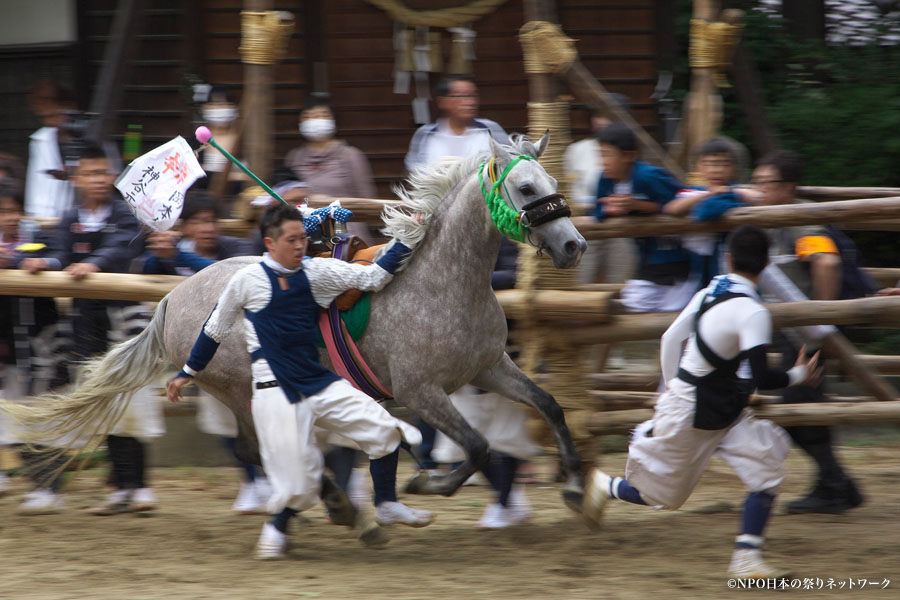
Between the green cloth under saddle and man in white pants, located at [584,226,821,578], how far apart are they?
1391 mm

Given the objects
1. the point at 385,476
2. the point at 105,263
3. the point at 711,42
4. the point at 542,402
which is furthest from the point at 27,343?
the point at 711,42

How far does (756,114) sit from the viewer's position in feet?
26.9

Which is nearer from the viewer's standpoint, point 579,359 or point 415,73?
point 579,359

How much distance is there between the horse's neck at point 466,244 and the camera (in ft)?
15.7

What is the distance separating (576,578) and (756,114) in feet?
16.1

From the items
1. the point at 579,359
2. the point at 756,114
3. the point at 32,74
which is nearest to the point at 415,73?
the point at 756,114

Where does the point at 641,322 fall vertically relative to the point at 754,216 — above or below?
below

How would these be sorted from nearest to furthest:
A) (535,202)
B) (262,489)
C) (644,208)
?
(535,202) < (644,208) < (262,489)

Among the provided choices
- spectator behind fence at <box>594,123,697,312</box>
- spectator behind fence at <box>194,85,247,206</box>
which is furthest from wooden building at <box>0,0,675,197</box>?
spectator behind fence at <box>594,123,697,312</box>

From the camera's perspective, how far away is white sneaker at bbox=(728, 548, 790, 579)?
4277 mm

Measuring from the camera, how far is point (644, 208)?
16.8 ft

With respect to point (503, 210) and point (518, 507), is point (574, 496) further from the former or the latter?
point (503, 210)

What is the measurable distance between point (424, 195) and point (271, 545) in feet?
6.04

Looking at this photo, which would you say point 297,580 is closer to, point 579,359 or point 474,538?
point 474,538
